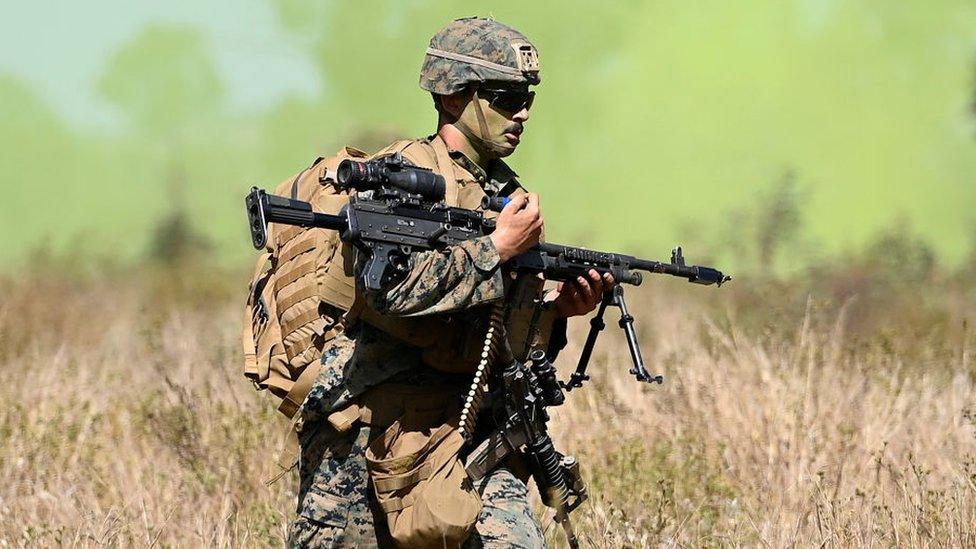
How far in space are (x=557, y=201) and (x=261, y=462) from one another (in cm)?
886

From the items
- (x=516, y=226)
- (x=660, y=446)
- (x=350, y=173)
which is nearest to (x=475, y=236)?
(x=516, y=226)

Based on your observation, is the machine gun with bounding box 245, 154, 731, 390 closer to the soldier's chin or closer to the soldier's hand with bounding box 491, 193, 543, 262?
the soldier's hand with bounding box 491, 193, 543, 262

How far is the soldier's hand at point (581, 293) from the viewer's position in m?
4.32

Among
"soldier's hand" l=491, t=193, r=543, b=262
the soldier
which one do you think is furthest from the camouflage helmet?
"soldier's hand" l=491, t=193, r=543, b=262

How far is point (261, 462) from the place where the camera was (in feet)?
20.3

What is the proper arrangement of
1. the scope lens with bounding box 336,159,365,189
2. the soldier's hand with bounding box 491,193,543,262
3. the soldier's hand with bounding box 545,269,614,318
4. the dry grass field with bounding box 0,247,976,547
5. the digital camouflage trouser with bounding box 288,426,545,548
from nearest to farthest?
the scope lens with bounding box 336,159,365,189, the soldier's hand with bounding box 491,193,543,262, the digital camouflage trouser with bounding box 288,426,545,548, the soldier's hand with bounding box 545,269,614,318, the dry grass field with bounding box 0,247,976,547

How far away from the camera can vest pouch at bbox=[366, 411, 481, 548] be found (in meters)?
3.97

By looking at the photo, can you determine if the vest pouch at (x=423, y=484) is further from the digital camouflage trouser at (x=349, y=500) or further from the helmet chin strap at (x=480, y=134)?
the helmet chin strap at (x=480, y=134)

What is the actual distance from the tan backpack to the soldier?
7 centimetres

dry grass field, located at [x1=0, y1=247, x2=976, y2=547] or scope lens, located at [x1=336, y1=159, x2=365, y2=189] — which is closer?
scope lens, located at [x1=336, y1=159, x2=365, y2=189]

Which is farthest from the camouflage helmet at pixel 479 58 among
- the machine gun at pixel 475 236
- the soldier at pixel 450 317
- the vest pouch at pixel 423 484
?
the vest pouch at pixel 423 484

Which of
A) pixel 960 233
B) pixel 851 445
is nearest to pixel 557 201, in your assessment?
pixel 960 233

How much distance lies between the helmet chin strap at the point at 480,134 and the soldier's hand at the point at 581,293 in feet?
1.44

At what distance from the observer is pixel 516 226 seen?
392 centimetres
